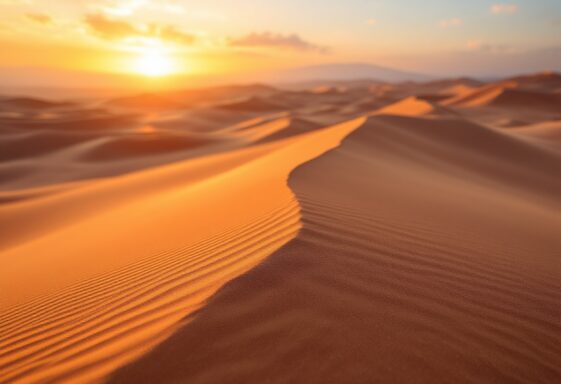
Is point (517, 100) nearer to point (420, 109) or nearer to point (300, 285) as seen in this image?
point (420, 109)

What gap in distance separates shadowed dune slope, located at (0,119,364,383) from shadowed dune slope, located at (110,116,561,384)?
17 cm

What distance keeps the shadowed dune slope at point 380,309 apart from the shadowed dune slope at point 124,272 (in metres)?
0.17

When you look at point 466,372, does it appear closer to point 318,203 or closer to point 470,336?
point 470,336

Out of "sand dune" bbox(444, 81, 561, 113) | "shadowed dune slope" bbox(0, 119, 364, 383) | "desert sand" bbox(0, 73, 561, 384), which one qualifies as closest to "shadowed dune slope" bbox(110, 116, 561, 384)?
"desert sand" bbox(0, 73, 561, 384)

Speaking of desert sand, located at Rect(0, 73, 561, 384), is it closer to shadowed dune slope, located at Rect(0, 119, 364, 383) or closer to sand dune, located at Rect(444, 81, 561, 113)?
shadowed dune slope, located at Rect(0, 119, 364, 383)

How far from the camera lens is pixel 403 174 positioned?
5535mm

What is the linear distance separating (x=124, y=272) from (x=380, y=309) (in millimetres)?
1833

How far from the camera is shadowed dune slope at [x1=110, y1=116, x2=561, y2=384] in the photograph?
4.84ft

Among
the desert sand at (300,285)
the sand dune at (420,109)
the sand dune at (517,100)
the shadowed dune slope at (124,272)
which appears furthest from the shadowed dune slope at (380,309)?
the sand dune at (517,100)

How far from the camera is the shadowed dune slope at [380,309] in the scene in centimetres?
147

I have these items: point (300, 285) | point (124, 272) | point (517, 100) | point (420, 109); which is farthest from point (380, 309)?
point (517, 100)

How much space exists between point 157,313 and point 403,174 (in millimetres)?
4407

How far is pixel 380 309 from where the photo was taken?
1787mm

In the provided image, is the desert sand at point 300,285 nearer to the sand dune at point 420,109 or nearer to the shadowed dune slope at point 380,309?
the shadowed dune slope at point 380,309
